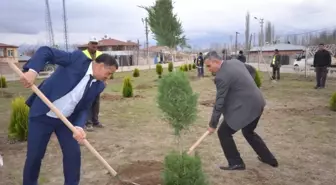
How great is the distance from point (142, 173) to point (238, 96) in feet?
5.21

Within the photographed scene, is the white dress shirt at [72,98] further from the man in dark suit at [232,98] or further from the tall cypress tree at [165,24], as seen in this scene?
the tall cypress tree at [165,24]

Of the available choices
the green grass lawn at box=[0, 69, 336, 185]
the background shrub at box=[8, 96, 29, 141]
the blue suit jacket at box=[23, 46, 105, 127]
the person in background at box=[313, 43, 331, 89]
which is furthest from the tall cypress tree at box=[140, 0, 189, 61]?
the blue suit jacket at box=[23, 46, 105, 127]

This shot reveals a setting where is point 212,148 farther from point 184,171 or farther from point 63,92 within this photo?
point 63,92

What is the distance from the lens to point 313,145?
5.46m

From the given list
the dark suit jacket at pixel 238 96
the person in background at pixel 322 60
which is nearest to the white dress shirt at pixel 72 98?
the dark suit jacket at pixel 238 96

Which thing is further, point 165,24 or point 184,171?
point 165,24

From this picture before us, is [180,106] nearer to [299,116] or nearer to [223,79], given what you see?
[223,79]

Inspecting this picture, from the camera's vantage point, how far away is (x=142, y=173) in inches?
162

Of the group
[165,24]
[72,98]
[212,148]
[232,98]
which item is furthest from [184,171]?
[165,24]

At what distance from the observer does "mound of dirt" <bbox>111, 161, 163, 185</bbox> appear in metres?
3.80

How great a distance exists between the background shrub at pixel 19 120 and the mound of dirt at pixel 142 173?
7.50ft

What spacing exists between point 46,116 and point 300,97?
994 cm

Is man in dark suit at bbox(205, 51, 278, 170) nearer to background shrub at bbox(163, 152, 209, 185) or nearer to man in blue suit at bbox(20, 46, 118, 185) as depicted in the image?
background shrub at bbox(163, 152, 209, 185)

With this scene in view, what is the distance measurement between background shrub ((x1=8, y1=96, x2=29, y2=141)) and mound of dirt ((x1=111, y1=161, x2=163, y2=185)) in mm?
2285
